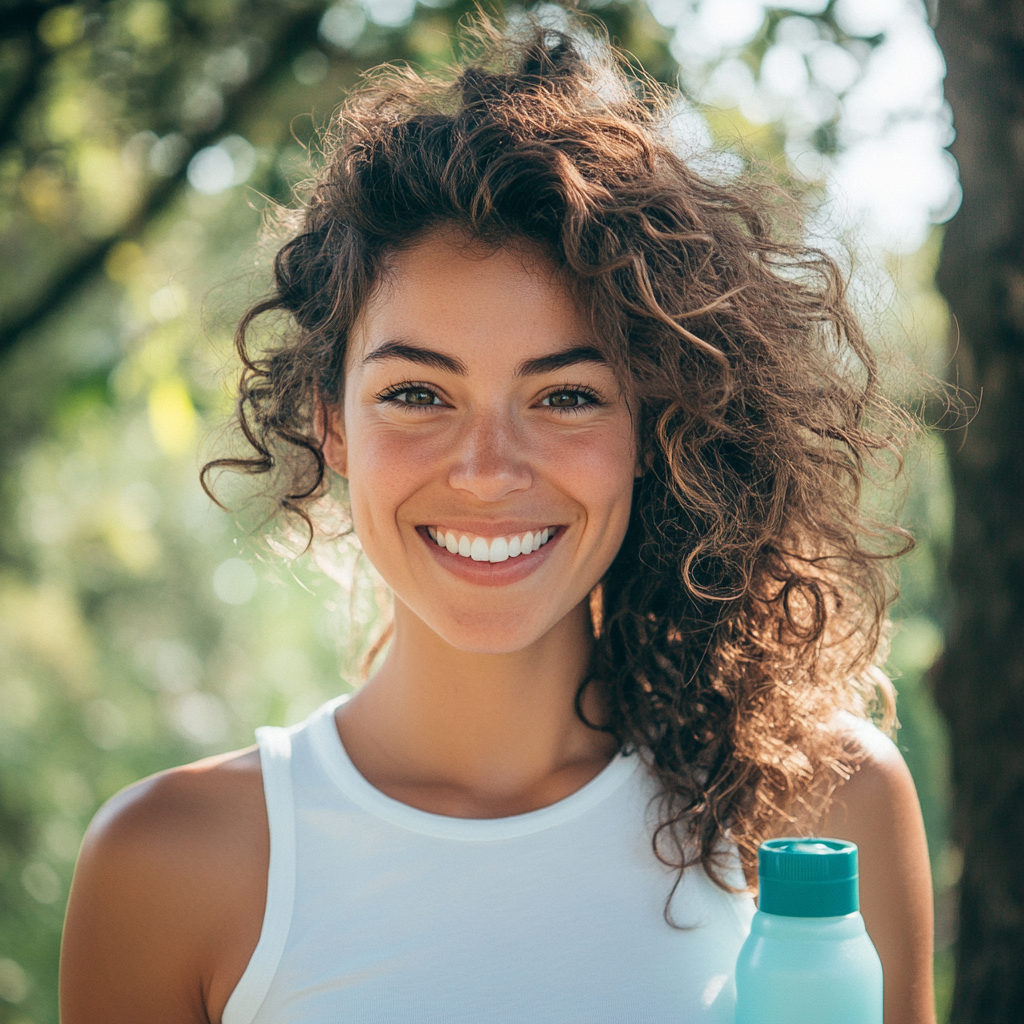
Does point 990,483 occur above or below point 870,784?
above

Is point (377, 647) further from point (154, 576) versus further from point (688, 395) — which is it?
point (154, 576)

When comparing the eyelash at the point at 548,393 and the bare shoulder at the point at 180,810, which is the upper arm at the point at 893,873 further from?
the bare shoulder at the point at 180,810

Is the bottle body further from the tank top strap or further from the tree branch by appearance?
the tree branch

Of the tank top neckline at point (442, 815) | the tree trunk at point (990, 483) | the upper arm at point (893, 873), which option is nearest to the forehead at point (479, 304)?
the tank top neckline at point (442, 815)

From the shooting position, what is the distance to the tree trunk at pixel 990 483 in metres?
2.04

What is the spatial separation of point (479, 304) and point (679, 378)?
0.33 meters

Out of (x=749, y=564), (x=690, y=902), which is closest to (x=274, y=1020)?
(x=690, y=902)

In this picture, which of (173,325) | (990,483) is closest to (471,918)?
(990,483)

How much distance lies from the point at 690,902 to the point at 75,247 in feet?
13.0

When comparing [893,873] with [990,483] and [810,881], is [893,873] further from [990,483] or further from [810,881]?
[990,483]

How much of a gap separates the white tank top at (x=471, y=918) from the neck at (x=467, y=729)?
0.07 metres

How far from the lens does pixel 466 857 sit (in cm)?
155

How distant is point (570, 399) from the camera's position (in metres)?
1.59

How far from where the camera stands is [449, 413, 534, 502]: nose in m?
1.48
